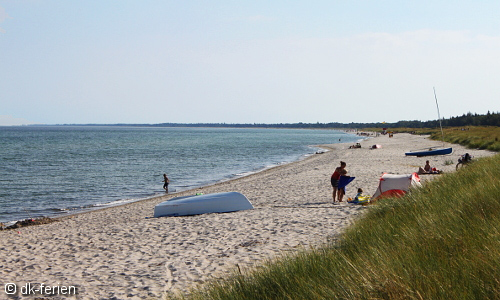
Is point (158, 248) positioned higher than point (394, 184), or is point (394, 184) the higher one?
point (394, 184)

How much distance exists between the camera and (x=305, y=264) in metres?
4.98

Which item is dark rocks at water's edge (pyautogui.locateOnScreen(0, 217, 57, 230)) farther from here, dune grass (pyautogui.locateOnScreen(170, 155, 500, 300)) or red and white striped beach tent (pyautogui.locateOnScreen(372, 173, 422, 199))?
dune grass (pyautogui.locateOnScreen(170, 155, 500, 300))

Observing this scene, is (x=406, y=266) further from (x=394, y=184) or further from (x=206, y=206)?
(x=206, y=206)

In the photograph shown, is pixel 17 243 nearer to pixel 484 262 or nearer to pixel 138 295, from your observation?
pixel 138 295

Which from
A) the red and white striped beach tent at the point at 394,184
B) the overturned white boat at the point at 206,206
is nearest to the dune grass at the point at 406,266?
the red and white striped beach tent at the point at 394,184

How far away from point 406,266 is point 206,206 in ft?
36.1

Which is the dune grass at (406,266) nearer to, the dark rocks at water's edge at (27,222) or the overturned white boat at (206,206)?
the overturned white boat at (206,206)

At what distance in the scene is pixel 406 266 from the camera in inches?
158

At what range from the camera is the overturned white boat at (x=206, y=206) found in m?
14.5

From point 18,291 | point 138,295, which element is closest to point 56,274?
point 18,291

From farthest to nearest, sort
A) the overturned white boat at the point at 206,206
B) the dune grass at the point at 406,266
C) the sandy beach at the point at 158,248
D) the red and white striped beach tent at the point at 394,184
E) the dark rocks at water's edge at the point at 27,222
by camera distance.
Result: 1. the dark rocks at water's edge at the point at 27,222
2. the overturned white boat at the point at 206,206
3. the red and white striped beach tent at the point at 394,184
4. the sandy beach at the point at 158,248
5. the dune grass at the point at 406,266

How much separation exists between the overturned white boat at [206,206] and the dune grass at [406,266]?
8.01 m

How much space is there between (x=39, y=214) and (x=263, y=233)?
12587mm

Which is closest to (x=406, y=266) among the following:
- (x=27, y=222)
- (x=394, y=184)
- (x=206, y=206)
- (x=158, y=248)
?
(x=158, y=248)
